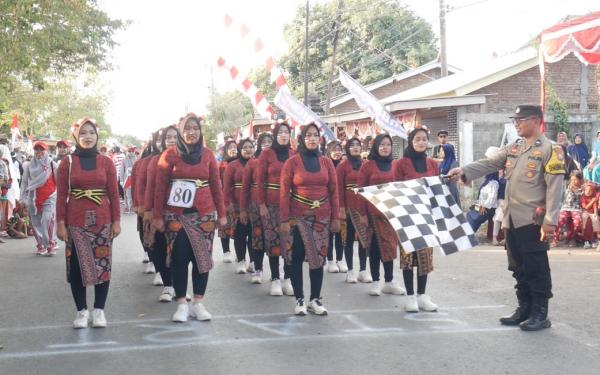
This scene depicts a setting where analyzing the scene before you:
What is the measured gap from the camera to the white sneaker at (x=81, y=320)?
6.24m

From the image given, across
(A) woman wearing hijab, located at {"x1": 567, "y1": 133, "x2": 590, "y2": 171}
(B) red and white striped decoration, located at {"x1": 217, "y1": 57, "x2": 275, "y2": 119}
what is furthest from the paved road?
(A) woman wearing hijab, located at {"x1": 567, "y1": 133, "x2": 590, "y2": 171}

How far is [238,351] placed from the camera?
5.43 m

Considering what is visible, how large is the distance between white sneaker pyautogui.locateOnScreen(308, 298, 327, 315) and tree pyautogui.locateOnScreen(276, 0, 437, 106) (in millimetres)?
35053

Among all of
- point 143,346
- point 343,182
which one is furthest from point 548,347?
point 343,182

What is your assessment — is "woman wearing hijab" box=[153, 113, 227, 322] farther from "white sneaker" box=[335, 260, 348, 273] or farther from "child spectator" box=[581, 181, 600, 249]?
"child spectator" box=[581, 181, 600, 249]

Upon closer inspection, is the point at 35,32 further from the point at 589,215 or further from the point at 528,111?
the point at 589,215

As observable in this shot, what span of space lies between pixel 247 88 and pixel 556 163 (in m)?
8.28

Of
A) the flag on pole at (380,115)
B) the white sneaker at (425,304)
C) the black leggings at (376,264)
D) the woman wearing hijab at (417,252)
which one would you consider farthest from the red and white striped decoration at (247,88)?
the white sneaker at (425,304)

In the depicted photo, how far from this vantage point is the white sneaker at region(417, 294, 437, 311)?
6805 mm

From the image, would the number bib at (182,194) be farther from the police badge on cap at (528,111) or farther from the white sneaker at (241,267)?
the white sneaker at (241,267)

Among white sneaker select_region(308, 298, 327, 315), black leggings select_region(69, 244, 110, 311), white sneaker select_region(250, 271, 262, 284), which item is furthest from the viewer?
white sneaker select_region(250, 271, 262, 284)

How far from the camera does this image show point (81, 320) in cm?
628

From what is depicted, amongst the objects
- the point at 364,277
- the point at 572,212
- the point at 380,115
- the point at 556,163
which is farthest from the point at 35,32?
the point at 572,212

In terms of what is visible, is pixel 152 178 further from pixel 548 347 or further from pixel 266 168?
pixel 548 347
